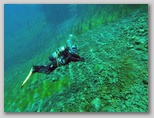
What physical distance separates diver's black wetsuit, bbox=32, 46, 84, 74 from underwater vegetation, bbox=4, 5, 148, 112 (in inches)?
1.6

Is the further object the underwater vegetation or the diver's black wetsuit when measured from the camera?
the diver's black wetsuit

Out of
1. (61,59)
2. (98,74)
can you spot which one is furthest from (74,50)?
(98,74)

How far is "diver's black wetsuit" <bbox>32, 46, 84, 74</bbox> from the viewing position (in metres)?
2.39

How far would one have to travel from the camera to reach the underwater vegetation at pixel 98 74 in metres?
2.22

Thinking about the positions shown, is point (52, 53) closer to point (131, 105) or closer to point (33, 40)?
point (33, 40)

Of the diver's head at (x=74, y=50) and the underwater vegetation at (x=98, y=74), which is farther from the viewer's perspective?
the diver's head at (x=74, y=50)

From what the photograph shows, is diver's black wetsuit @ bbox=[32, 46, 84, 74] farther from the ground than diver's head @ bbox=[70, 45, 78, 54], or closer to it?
closer to it

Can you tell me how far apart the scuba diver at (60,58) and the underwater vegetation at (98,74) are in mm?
38

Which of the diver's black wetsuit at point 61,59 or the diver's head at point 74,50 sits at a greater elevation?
the diver's head at point 74,50

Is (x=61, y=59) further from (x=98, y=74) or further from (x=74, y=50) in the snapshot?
(x=98, y=74)

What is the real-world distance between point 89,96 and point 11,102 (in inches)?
28.3

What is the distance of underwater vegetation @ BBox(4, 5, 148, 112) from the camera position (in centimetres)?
222

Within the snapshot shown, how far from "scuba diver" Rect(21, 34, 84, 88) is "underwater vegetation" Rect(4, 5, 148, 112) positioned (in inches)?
1.5

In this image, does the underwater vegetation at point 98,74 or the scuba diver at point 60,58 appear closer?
the underwater vegetation at point 98,74
